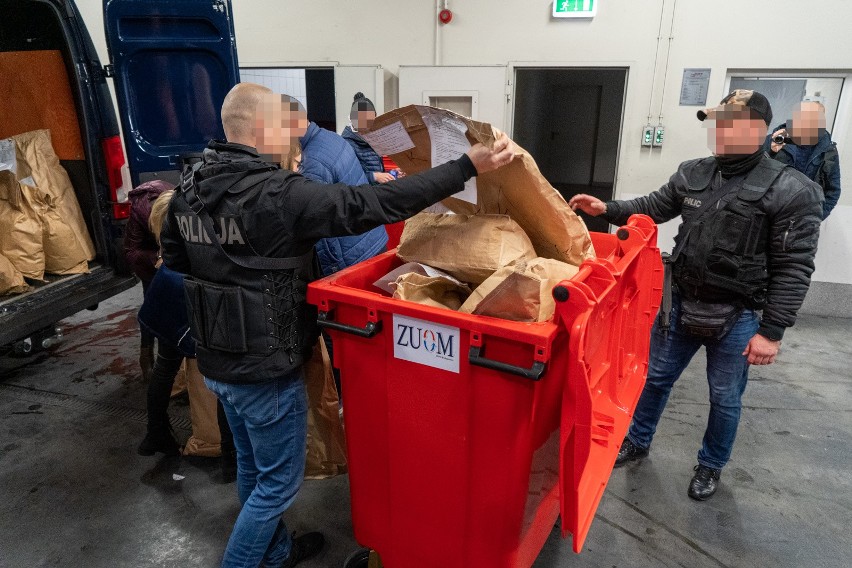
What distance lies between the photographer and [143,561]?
6.66 ft

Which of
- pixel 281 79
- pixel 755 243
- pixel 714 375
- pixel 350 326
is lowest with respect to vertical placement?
pixel 714 375

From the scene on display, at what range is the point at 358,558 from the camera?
5.93ft

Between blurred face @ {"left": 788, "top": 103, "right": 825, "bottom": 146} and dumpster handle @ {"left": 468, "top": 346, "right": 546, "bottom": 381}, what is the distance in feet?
12.7

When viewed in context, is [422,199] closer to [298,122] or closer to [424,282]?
[424,282]

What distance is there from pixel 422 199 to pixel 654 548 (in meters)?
1.77

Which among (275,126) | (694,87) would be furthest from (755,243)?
(694,87)

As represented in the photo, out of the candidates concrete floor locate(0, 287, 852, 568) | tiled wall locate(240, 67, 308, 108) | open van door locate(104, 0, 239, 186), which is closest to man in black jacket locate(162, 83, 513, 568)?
concrete floor locate(0, 287, 852, 568)

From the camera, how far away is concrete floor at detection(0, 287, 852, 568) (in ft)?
6.81

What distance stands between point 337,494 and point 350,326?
1.31m

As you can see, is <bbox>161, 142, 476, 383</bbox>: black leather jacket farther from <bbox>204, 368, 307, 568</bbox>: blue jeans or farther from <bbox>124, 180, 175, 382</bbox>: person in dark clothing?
<bbox>124, 180, 175, 382</bbox>: person in dark clothing

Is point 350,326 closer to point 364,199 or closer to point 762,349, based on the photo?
point 364,199

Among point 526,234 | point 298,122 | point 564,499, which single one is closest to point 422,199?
point 526,234

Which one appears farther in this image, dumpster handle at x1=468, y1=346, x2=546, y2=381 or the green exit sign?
the green exit sign

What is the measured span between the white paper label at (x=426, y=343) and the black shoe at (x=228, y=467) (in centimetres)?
151
